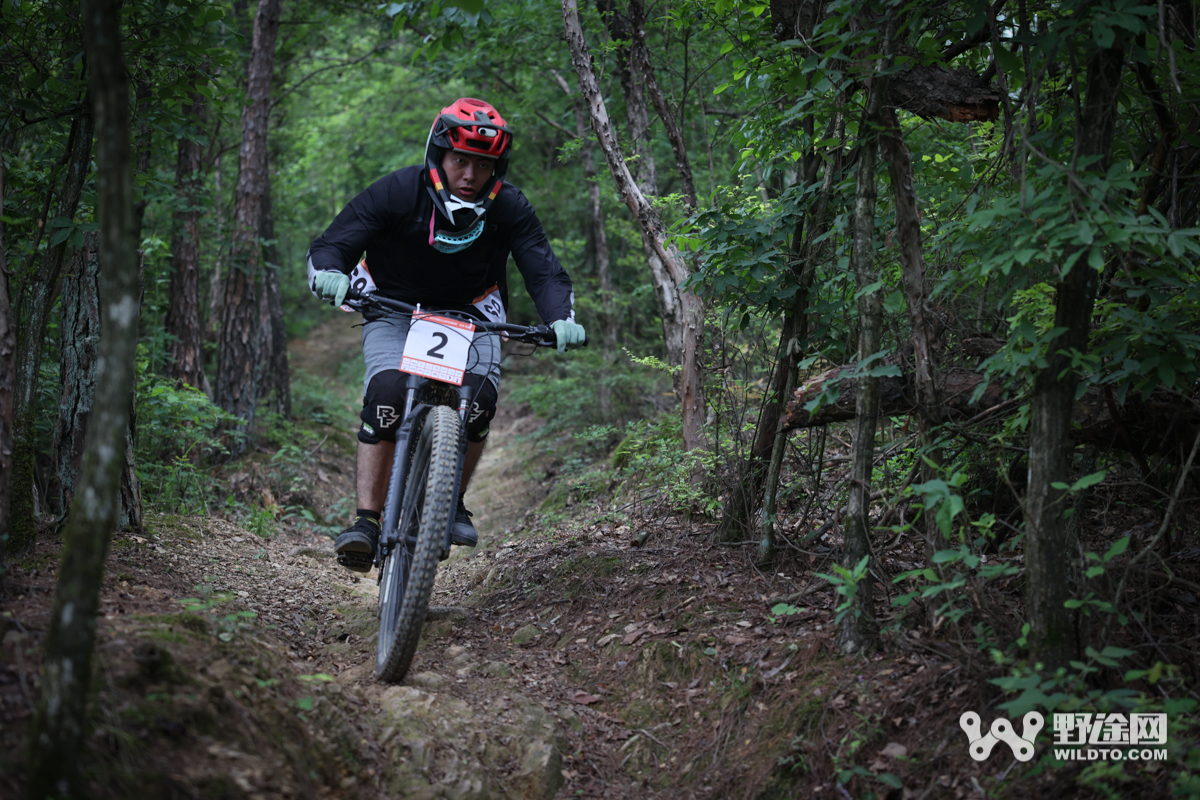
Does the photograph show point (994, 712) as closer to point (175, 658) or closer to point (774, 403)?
point (774, 403)

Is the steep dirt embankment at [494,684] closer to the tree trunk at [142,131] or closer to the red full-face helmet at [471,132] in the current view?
the tree trunk at [142,131]

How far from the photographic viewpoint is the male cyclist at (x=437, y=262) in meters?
3.55

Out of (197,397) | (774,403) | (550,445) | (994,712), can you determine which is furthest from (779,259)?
(550,445)

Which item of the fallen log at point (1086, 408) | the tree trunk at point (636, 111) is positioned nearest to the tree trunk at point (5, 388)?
the fallen log at point (1086, 408)

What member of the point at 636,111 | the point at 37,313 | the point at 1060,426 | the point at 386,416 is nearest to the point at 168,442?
the point at 37,313

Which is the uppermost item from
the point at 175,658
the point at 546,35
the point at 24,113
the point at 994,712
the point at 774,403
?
the point at 546,35

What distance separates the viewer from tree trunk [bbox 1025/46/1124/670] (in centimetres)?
234

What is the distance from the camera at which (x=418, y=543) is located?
113 inches

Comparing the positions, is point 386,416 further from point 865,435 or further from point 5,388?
point 865,435

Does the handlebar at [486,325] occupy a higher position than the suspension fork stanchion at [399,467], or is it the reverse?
the handlebar at [486,325]

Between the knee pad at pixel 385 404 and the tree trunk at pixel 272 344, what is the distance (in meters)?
6.32

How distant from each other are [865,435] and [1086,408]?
828 millimetres

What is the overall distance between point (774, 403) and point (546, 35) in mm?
4836

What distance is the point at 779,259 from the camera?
11.6ft
